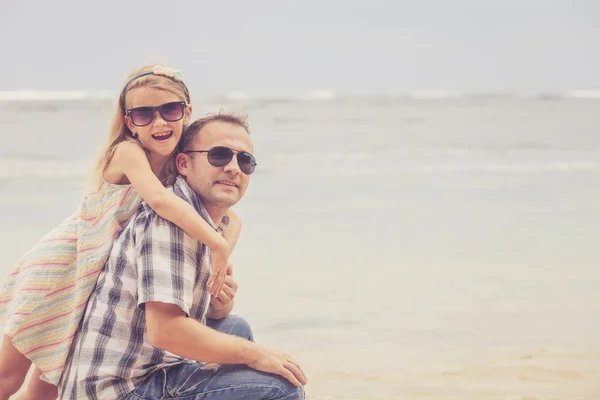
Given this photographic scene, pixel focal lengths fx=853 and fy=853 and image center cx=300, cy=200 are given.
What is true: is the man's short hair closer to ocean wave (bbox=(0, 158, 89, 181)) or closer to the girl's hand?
Answer: the girl's hand

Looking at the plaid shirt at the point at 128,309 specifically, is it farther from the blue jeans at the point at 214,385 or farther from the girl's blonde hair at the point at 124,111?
→ the girl's blonde hair at the point at 124,111

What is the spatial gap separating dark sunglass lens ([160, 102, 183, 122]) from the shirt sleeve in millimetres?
419

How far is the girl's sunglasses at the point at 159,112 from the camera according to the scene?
295cm

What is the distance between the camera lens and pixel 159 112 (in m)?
2.94

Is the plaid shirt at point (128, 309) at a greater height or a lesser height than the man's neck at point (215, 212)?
lesser

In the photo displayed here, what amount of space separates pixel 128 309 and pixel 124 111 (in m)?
0.77

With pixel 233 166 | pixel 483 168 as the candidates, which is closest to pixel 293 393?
pixel 233 166

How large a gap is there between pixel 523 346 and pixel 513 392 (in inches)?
32.0

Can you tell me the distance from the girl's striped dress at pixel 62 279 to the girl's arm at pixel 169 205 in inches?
3.7

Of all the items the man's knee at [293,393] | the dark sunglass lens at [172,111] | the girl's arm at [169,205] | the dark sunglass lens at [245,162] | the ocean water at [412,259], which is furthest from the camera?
the ocean water at [412,259]

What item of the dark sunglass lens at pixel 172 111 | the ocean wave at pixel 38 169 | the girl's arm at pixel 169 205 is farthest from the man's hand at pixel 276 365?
the ocean wave at pixel 38 169

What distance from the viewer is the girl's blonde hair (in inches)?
118

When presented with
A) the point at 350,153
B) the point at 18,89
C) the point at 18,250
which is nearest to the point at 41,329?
the point at 18,250

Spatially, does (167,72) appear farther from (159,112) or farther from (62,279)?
(62,279)
